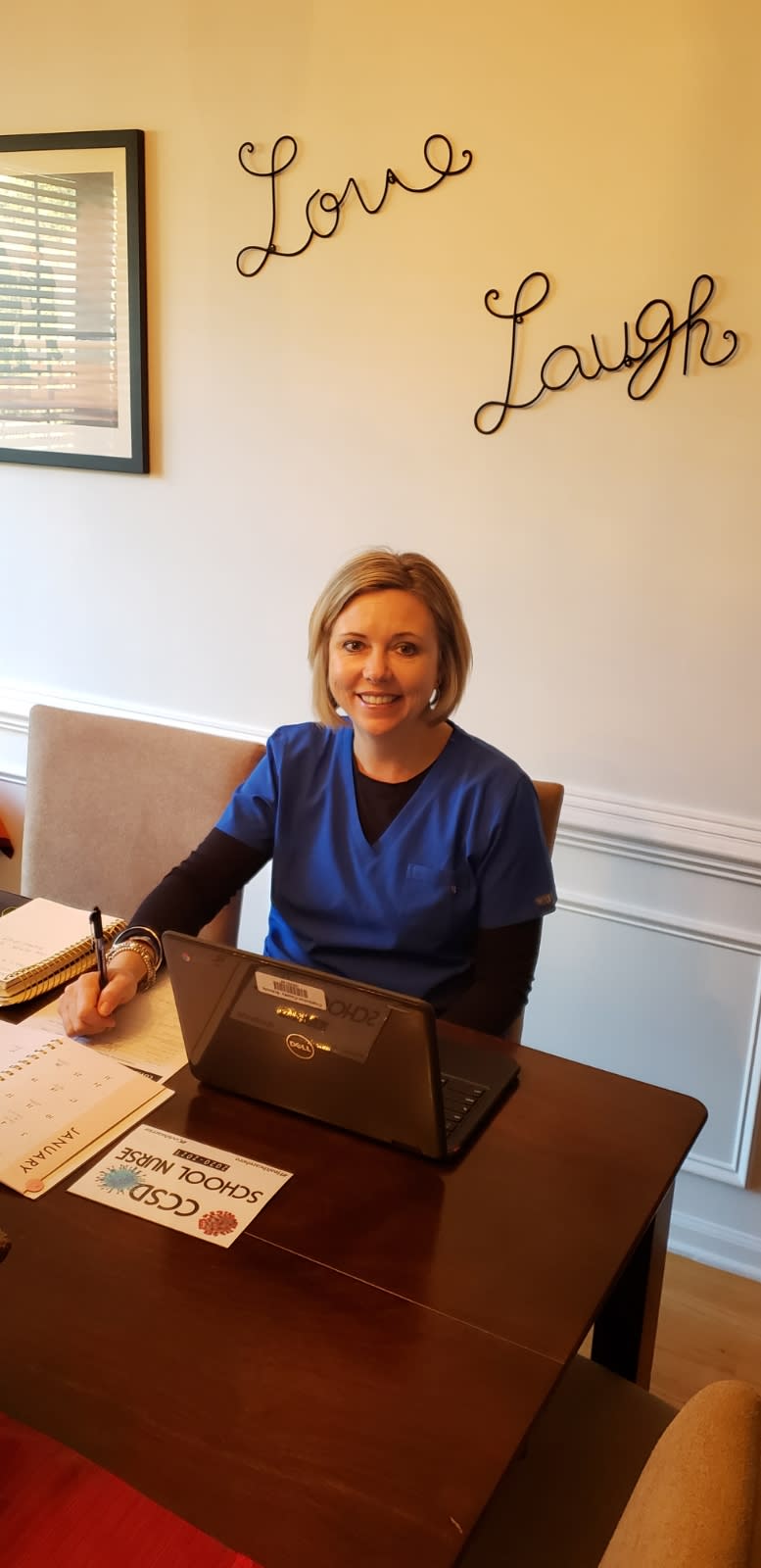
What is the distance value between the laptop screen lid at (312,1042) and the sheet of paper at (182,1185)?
9 cm

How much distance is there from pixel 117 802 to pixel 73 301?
1212 mm

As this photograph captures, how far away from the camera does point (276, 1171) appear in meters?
1.12

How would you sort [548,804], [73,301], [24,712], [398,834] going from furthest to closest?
[24,712], [73,301], [548,804], [398,834]

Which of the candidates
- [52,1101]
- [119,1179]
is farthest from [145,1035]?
[119,1179]

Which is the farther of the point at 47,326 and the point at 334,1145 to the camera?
the point at 47,326

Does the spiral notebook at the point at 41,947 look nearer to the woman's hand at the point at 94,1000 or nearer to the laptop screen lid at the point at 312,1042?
the woman's hand at the point at 94,1000

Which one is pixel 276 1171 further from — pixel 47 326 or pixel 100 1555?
pixel 47 326

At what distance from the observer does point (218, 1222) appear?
1046 mm

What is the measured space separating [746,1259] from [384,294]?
1923mm

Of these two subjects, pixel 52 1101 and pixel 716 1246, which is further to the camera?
pixel 716 1246

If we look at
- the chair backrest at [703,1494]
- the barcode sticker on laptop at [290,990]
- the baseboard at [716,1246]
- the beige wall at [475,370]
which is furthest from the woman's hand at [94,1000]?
the baseboard at [716,1246]

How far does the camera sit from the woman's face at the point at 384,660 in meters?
1.58

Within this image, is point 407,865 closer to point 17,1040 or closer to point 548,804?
point 548,804

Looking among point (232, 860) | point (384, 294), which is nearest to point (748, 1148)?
point (232, 860)
